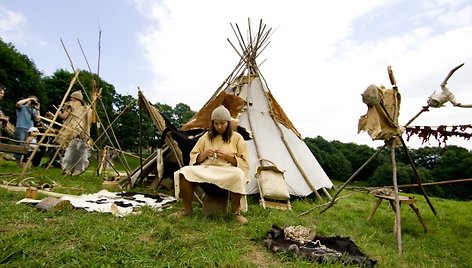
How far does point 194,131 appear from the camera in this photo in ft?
17.5

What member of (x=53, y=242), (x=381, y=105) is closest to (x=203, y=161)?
(x=53, y=242)

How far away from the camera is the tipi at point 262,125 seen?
5688 millimetres

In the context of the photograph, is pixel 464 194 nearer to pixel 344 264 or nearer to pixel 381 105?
pixel 381 105

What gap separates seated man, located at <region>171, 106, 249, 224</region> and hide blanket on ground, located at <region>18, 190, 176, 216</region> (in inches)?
28.8

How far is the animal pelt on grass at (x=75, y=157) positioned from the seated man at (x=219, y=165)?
3801mm

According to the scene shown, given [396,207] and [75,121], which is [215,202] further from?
[75,121]

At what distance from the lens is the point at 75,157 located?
646cm

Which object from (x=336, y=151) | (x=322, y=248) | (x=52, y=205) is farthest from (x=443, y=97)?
(x=336, y=151)

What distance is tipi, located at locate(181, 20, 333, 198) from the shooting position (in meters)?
5.69

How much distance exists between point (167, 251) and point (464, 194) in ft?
61.1

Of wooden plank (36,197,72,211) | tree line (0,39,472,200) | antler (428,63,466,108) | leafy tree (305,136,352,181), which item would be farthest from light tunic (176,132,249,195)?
leafy tree (305,136,352,181)

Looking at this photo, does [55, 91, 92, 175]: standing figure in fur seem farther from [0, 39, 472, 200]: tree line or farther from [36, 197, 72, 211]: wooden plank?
[0, 39, 472, 200]: tree line

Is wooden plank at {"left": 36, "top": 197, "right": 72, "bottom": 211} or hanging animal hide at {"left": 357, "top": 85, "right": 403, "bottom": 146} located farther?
hanging animal hide at {"left": 357, "top": 85, "right": 403, "bottom": 146}

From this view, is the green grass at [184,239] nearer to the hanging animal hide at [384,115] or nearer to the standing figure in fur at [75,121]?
the hanging animal hide at [384,115]
